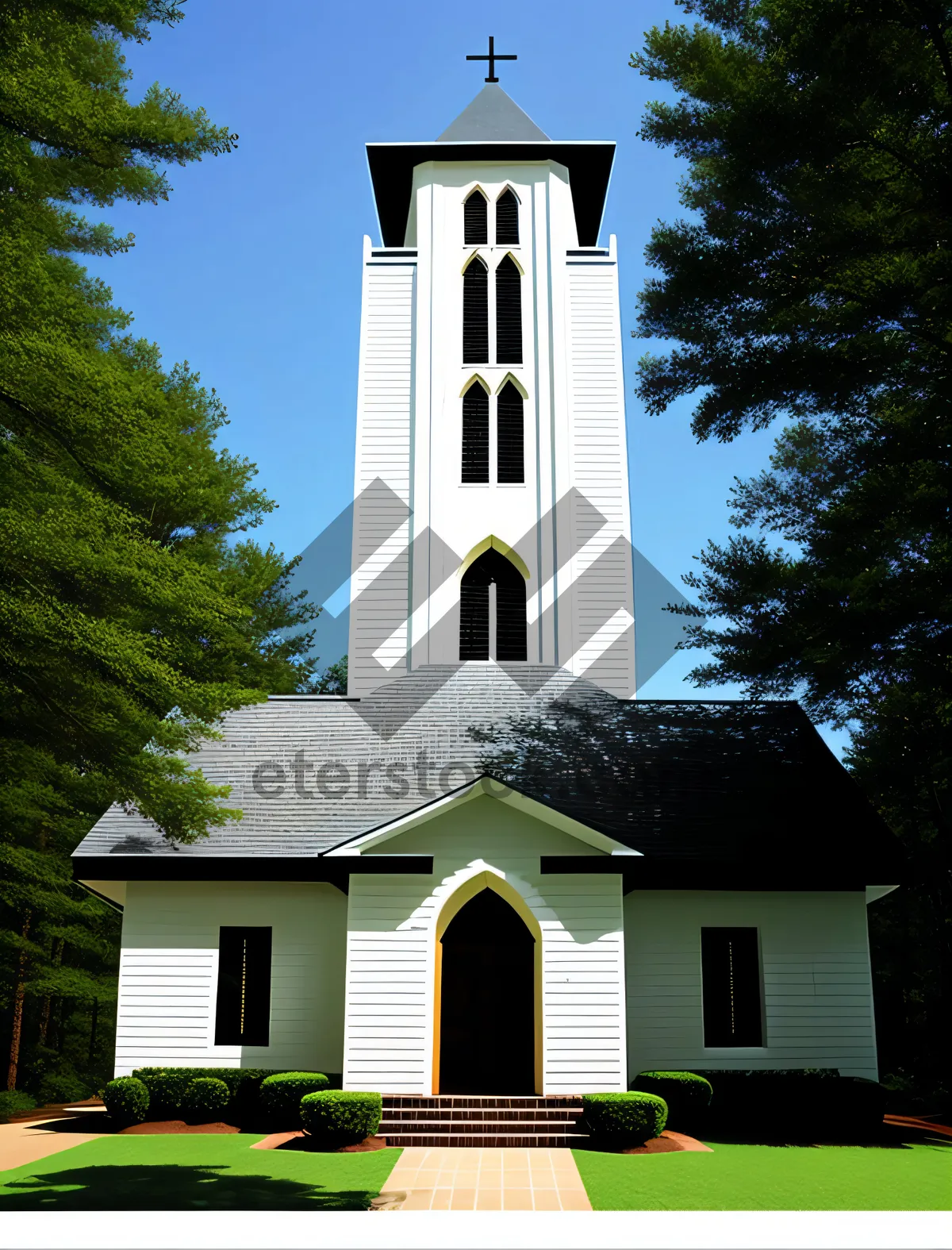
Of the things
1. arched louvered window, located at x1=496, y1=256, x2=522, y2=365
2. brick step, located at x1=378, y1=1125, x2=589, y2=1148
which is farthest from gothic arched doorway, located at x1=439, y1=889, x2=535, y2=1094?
arched louvered window, located at x1=496, y1=256, x2=522, y2=365

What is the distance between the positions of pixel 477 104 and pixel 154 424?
62.6 ft

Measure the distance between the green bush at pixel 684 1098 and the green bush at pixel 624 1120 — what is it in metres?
1.54

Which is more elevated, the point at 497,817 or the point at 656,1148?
the point at 497,817

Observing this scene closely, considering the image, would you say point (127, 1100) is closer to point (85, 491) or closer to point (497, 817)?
point (497, 817)

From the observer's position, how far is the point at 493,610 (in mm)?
26031

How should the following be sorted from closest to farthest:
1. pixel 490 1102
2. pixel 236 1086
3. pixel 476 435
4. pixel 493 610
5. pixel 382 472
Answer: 1. pixel 490 1102
2. pixel 236 1086
3. pixel 493 610
4. pixel 382 472
5. pixel 476 435

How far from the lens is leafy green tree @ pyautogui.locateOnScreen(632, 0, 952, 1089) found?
1756 centimetres

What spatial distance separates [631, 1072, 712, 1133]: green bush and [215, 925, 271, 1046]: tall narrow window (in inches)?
247

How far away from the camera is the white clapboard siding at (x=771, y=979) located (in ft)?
59.1

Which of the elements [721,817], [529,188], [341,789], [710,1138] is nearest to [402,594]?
[341,789]

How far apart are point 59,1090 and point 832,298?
74.4ft

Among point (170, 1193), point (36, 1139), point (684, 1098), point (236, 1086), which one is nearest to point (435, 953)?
point (236, 1086)

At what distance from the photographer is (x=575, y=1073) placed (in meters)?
15.9

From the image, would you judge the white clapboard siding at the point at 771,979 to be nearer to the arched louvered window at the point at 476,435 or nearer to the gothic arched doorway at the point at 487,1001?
the gothic arched doorway at the point at 487,1001
